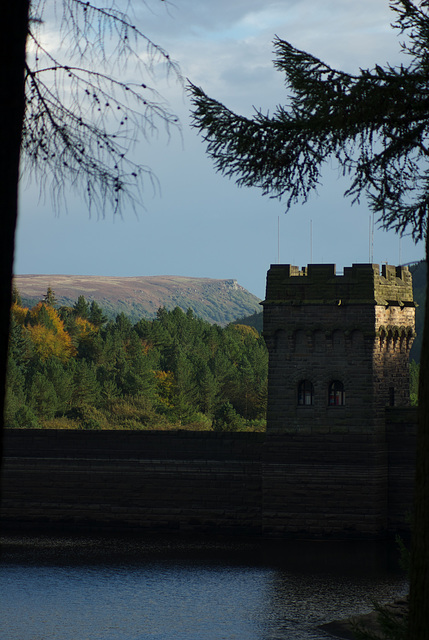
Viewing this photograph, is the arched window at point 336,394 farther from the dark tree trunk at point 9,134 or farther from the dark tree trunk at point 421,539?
the dark tree trunk at point 9,134

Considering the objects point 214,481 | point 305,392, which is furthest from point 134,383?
point 305,392

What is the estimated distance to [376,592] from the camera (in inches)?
1308

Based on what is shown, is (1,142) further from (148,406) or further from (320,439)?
(148,406)

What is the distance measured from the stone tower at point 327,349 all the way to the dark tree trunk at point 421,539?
32209mm

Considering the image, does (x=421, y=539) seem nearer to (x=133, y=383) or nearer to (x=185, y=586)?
(x=185, y=586)

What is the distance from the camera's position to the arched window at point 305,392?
4219 centimetres

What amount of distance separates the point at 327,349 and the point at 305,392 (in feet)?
6.72

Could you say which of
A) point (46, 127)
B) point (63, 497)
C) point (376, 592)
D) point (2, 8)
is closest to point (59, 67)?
point (46, 127)

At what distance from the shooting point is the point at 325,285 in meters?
42.4

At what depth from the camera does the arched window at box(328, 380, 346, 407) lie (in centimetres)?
4192

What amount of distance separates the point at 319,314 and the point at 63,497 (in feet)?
46.1

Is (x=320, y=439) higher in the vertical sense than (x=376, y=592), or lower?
higher

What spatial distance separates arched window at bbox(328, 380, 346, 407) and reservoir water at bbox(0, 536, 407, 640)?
18.7 feet

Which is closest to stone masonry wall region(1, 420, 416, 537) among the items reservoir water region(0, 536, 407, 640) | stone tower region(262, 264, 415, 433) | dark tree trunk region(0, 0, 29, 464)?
stone tower region(262, 264, 415, 433)
